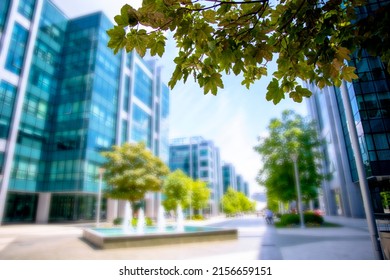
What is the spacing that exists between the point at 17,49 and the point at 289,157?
26.2 m

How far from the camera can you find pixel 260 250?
9.00m

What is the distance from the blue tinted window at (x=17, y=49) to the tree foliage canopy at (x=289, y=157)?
2317 cm

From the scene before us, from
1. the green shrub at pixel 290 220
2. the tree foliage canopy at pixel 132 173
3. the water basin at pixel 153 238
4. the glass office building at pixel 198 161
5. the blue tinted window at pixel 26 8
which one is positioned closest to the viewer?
the water basin at pixel 153 238

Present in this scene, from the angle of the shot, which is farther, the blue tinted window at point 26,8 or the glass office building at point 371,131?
the blue tinted window at point 26,8

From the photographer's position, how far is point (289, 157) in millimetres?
22391

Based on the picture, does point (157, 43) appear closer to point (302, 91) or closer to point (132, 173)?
point (302, 91)

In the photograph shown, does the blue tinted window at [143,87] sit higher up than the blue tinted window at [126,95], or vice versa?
the blue tinted window at [143,87]

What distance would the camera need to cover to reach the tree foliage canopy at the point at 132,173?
21141mm

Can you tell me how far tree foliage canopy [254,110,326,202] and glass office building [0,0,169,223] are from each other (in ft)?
60.3

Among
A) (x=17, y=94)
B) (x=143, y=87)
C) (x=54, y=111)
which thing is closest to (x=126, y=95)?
(x=143, y=87)

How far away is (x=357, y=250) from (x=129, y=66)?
116ft

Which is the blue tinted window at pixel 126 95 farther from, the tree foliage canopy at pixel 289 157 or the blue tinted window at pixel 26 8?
the tree foliage canopy at pixel 289 157

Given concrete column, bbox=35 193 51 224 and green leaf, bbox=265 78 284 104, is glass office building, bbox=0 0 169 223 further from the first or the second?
green leaf, bbox=265 78 284 104

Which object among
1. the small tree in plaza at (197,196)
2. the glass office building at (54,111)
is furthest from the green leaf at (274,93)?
the small tree in plaza at (197,196)
